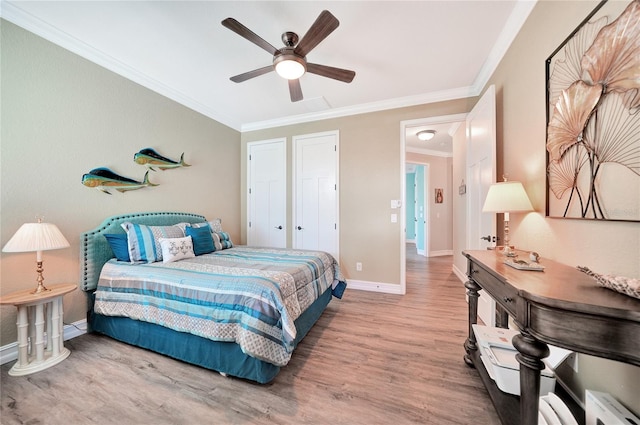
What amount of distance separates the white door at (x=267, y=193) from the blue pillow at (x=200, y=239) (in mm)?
1292

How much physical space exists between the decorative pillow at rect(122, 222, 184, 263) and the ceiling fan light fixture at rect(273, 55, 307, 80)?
2.08 m

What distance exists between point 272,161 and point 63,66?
249cm

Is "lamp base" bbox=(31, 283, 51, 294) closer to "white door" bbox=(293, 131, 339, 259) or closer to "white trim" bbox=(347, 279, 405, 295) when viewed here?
"white door" bbox=(293, 131, 339, 259)

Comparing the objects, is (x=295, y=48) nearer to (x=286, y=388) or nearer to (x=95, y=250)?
(x=286, y=388)

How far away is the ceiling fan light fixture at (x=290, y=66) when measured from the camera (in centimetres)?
180

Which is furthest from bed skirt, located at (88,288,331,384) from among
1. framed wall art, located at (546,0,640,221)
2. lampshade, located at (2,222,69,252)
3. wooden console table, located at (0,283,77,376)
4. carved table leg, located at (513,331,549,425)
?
framed wall art, located at (546,0,640,221)

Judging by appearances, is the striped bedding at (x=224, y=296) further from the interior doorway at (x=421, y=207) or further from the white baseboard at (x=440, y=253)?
the white baseboard at (x=440, y=253)

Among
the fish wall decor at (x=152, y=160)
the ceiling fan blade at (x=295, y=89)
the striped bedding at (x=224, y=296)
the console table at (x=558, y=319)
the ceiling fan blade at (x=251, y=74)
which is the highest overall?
the ceiling fan blade at (x=251, y=74)

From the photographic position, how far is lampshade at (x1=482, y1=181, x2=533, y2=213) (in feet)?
4.93

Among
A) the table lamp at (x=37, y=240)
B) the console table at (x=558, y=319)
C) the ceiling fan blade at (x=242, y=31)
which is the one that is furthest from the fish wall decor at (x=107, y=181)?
the console table at (x=558, y=319)

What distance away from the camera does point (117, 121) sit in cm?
246

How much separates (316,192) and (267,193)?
3.12ft

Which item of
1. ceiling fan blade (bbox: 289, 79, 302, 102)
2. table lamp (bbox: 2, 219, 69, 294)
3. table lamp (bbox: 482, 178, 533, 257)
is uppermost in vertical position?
ceiling fan blade (bbox: 289, 79, 302, 102)

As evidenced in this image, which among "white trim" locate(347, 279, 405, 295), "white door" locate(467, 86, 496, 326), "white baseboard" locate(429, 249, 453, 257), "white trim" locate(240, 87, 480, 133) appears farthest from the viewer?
"white baseboard" locate(429, 249, 453, 257)
